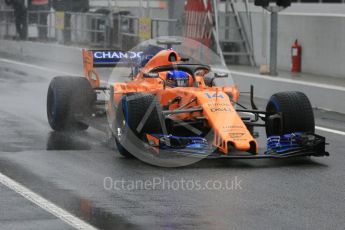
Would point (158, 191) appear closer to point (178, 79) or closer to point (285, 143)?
point (285, 143)

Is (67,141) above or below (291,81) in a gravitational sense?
below

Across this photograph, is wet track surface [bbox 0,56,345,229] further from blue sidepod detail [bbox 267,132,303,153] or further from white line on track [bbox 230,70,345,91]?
white line on track [bbox 230,70,345,91]

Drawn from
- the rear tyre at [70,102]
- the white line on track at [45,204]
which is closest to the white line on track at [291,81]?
the rear tyre at [70,102]

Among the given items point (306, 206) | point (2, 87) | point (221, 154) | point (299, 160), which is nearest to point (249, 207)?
point (306, 206)

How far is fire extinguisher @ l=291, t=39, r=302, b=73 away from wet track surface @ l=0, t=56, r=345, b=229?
789 centimetres

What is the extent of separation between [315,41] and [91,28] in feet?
31.1

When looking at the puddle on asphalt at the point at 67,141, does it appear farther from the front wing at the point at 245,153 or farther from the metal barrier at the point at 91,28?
the metal barrier at the point at 91,28

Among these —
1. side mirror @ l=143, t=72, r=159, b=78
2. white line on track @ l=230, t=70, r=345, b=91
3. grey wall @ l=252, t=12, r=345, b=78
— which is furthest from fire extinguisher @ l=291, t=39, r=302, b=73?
side mirror @ l=143, t=72, r=159, b=78

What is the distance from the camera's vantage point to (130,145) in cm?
1066

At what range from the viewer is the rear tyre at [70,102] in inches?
501

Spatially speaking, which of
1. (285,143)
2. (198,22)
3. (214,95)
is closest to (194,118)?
(214,95)

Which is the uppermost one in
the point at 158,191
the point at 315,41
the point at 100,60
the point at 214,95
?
the point at 100,60

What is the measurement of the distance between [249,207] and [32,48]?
22.6 meters

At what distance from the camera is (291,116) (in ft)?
35.2
